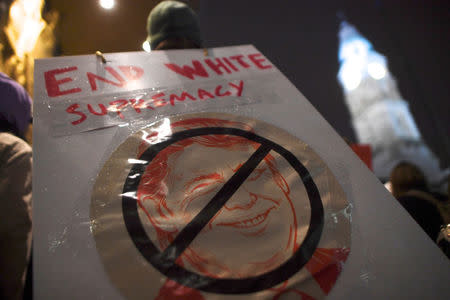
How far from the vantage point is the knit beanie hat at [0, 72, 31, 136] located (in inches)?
24.4

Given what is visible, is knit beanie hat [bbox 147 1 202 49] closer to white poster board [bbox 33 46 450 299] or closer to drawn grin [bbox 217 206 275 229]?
white poster board [bbox 33 46 450 299]

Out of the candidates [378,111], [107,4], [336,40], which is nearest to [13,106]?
[107,4]

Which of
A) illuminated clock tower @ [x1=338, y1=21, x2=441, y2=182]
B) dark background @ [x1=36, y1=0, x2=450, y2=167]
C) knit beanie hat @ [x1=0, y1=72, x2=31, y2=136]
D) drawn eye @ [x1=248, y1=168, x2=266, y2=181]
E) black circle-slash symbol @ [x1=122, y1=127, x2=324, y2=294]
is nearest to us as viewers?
black circle-slash symbol @ [x1=122, y1=127, x2=324, y2=294]

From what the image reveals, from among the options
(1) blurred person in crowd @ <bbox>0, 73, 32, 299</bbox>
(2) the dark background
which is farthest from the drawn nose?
(2) the dark background

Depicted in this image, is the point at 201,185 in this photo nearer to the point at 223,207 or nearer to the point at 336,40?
the point at 223,207

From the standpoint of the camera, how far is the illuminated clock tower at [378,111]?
3.34 meters

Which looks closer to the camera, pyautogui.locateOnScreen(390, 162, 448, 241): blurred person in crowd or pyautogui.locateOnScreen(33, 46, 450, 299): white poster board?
pyautogui.locateOnScreen(33, 46, 450, 299): white poster board

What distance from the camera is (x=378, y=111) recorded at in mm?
4035

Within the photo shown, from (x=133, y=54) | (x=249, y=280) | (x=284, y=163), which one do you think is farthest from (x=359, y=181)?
(x=133, y=54)

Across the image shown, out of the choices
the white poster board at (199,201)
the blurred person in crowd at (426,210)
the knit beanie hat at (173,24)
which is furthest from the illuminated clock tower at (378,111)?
the white poster board at (199,201)

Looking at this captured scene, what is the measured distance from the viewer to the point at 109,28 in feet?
4.66

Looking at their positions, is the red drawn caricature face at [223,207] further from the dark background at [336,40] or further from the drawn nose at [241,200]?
the dark background at [336,40]

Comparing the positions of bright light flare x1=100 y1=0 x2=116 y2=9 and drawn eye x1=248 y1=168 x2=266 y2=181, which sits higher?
bright light flare x1=100 y1=0 x2=116 y2=9

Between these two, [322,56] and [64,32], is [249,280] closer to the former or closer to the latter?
[64,32]
